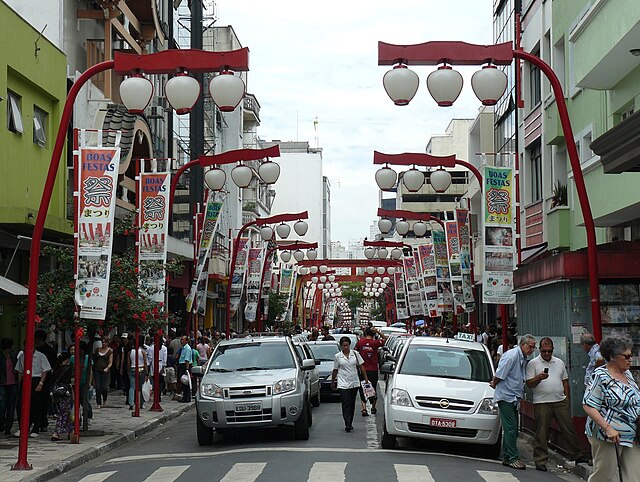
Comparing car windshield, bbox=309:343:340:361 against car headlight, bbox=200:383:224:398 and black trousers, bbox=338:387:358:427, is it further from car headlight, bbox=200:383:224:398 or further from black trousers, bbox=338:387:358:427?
car headlight, bbox=200:383:224:398

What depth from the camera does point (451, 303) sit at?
38.9m

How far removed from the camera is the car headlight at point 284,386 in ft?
58.9

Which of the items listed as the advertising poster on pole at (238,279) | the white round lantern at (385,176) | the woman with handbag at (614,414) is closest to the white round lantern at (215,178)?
the white round lantern at (385,176)

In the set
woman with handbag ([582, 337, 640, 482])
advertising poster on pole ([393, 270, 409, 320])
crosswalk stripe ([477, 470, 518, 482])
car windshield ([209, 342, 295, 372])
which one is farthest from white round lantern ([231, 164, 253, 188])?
advertising poster on pole ([393, 270, 409, 320])

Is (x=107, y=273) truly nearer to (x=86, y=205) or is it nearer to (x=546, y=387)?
(x=86, y=205)

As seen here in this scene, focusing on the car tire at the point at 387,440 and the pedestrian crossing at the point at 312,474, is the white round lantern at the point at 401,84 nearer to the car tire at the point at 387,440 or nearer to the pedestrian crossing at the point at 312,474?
the pedestrian crossing at the point at 312,474

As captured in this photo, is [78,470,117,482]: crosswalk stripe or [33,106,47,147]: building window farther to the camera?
[33,106,47,147]: building window

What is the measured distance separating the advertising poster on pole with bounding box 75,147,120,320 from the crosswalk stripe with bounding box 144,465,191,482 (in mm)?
3596

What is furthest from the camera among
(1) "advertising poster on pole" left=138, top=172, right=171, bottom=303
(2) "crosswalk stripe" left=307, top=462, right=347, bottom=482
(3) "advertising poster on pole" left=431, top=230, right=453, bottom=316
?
(3) "advertising poster on pole" left=431, top=230, right=453, bottom=316

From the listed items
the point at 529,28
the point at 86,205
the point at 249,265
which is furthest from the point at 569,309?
the point at 249,265

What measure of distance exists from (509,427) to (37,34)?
15.6 meters

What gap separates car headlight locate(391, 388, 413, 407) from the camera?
52.9ft

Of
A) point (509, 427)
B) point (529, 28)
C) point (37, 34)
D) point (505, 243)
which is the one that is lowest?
point (509, 427)

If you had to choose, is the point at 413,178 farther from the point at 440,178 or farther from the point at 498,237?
the point at 498,237
